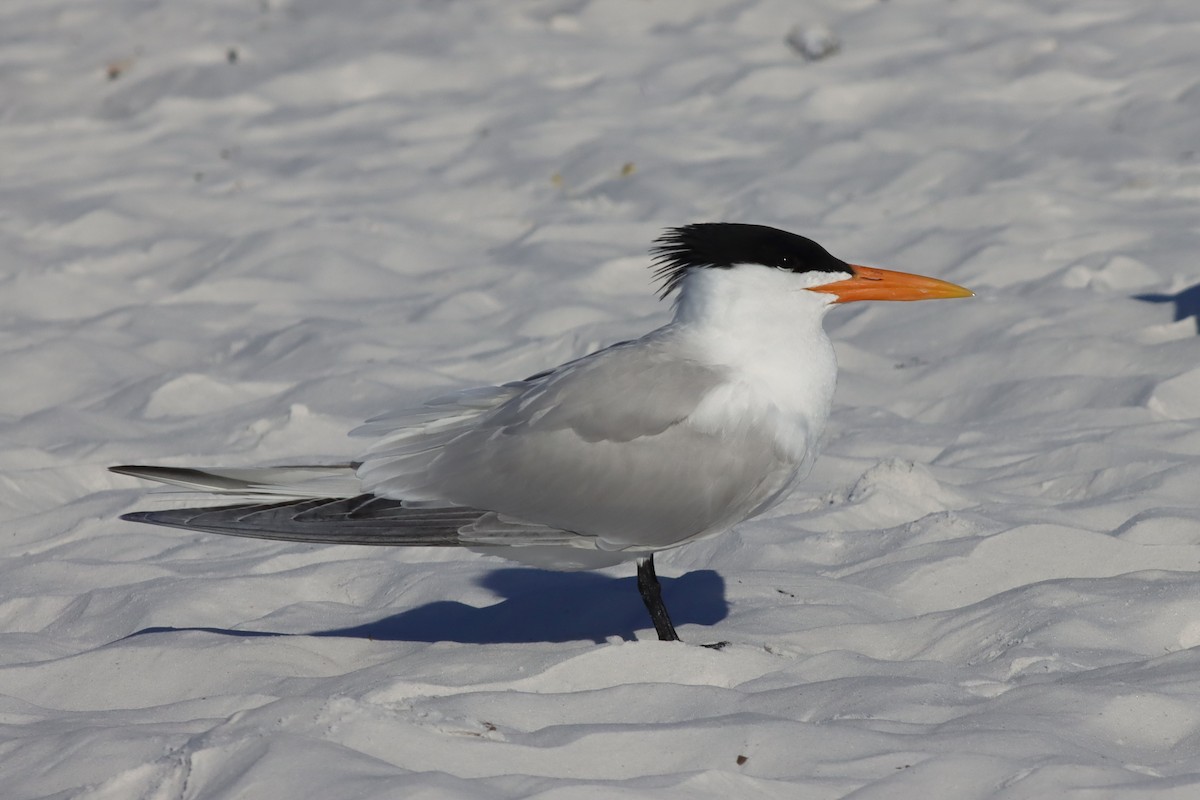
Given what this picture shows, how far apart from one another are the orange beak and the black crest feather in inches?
2.1

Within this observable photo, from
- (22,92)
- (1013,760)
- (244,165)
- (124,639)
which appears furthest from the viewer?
(22,92)

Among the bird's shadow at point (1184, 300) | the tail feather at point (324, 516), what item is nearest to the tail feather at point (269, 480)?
the tail feather at point (324, 516)

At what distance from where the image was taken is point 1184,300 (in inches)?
189

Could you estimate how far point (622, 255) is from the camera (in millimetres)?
5824

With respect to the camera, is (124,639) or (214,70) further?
(214,70)

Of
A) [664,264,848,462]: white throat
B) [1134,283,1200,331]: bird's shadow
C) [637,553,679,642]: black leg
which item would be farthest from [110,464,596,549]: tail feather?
[1134,283,1200,331]: bird's shadow

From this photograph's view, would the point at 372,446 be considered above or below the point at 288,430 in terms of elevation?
above

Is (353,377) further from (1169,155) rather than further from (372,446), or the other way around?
(1169,155)

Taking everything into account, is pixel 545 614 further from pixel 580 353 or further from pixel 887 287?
pixel 580 353

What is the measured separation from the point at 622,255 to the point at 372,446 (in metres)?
2.79

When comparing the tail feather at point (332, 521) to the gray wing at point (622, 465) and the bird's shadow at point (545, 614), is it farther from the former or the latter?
the bird's shadow at point (545, 614)

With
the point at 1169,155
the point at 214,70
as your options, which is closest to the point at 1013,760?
the point at 1169,155

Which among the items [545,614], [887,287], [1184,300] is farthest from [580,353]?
[1184,300]

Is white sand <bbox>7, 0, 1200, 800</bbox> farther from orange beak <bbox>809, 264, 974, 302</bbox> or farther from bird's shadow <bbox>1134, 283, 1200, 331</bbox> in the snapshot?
orange beak <bbox>809, 264, 974, 302</bbox>
